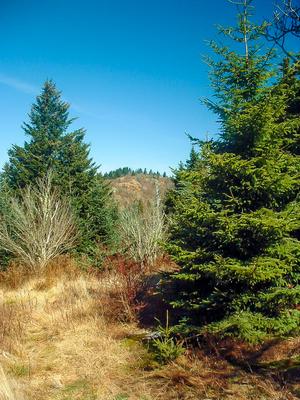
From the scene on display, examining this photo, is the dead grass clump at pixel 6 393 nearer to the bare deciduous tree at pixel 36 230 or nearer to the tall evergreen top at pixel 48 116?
the bare deciduous tree at pixel 36 230

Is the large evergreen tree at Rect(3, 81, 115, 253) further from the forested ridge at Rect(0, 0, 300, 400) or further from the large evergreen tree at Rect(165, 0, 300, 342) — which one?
the large evergreen tree at Rect(165, 0, 300, 342)

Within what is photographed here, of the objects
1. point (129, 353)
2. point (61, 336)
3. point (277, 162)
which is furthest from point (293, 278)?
point (61, 336)

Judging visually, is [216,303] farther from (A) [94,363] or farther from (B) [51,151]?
(B) [51,151]

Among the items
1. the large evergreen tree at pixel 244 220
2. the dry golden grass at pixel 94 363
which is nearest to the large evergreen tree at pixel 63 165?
the dry golden grass at pixel 94 363

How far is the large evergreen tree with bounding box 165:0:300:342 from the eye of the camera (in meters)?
5.59

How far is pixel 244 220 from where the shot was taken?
18.4 ft

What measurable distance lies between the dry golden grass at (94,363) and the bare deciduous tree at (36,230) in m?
4.40

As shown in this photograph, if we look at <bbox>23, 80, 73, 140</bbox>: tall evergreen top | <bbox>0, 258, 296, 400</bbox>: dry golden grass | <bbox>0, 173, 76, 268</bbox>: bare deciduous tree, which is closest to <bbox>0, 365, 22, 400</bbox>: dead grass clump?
<bbox>0, 258, 296, 400</bbox>: dry golden grass

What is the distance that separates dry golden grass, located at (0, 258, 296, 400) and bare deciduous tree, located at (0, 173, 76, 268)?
173 inches

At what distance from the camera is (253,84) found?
22.1ft

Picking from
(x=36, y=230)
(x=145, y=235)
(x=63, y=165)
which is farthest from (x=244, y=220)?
(x=63, y=165)

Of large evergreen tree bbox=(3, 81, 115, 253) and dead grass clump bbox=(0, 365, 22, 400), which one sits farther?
large evergreen tree bbox=(3, 81, 115, 253)

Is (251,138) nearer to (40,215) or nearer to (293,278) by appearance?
(293,278)

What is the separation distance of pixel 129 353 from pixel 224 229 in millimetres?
3231
